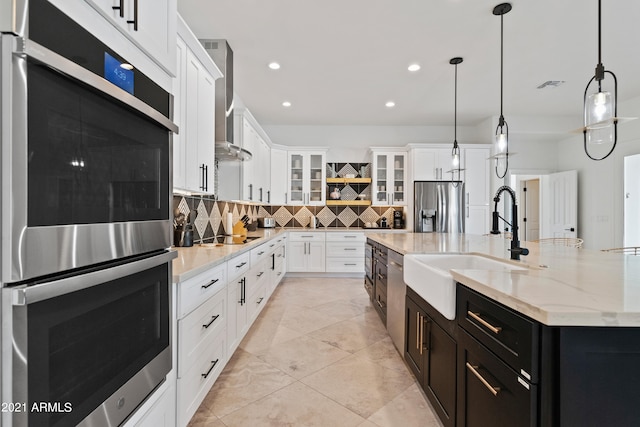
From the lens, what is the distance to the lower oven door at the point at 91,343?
23.9 inches

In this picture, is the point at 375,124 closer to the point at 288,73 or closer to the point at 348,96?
the point at 348,96

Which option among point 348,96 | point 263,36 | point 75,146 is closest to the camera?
point 75,146

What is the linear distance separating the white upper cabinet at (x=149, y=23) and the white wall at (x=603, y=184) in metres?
6.24

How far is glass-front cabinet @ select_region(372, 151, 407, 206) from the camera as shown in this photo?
586 cm

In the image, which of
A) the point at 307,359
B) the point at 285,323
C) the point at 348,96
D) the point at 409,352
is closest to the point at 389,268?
the point at 409,352

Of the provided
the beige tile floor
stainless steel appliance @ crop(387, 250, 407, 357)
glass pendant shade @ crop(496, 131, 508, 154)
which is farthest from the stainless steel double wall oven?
glass pendant shade @ crop(496, 131, 508, 154)

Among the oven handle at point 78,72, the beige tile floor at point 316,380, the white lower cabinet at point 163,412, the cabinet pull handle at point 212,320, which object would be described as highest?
the oven handle at point 78,72

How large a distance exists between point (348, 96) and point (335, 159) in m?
1.74

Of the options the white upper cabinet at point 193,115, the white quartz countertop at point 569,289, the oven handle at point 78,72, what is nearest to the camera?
the oven handle at point 78,72

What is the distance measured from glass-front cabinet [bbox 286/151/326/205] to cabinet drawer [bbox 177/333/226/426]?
4008mm

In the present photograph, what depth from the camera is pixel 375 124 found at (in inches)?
238

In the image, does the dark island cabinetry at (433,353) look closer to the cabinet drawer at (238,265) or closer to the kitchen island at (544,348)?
the kitchen island at (544,348)

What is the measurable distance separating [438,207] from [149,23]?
5262 mm

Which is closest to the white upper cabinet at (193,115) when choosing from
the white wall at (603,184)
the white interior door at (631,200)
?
the white wall at (603,184)
